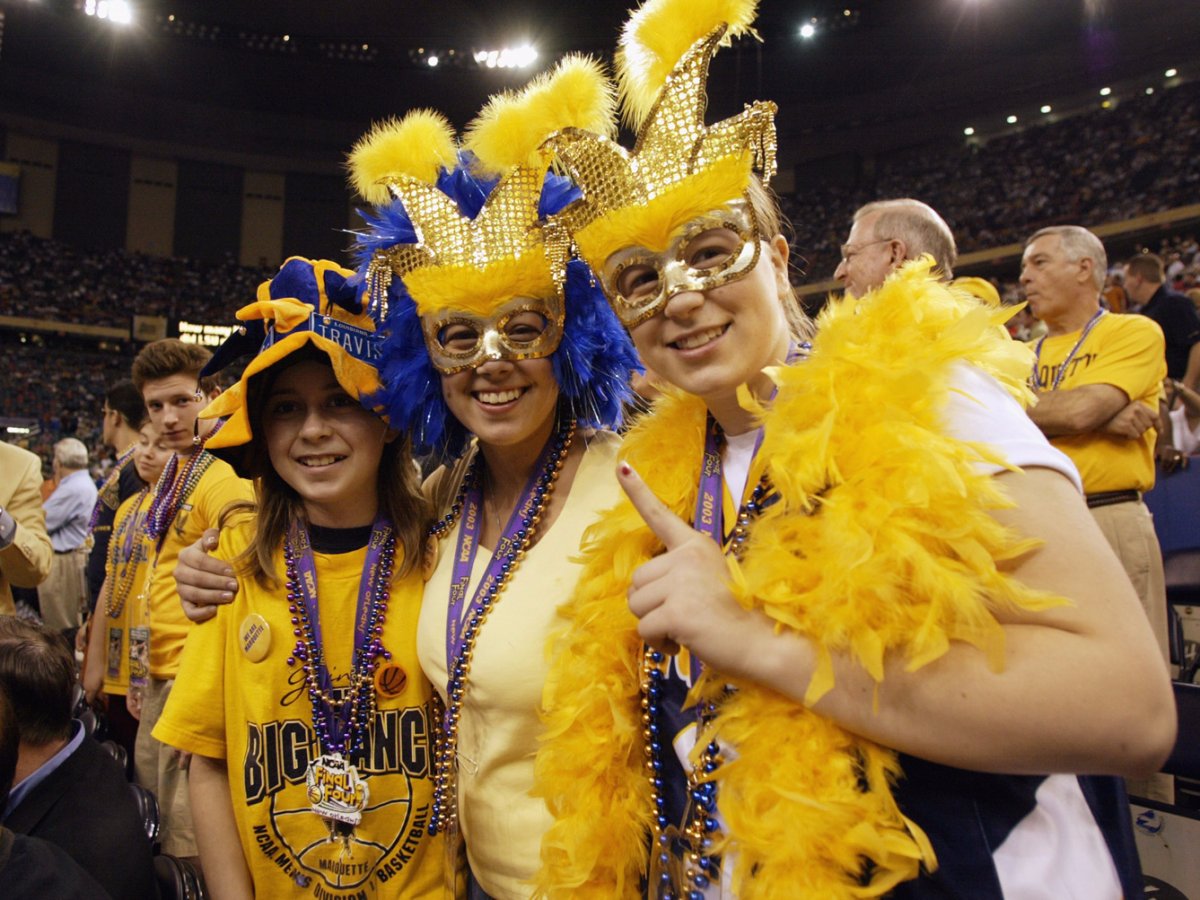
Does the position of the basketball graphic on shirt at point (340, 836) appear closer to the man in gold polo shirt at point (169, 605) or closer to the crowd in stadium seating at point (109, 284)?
the man in gold polo shirt at point (169, 605)

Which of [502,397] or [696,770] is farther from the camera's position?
[502,397]

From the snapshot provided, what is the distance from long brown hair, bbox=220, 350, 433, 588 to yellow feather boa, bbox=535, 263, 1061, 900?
0.63 metres

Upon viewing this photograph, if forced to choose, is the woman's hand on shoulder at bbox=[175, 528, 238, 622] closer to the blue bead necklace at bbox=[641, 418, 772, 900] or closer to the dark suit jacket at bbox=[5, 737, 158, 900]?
the dark suit jacket at bbox=[5, 737, 158, 900]

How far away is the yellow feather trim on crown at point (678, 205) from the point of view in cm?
127

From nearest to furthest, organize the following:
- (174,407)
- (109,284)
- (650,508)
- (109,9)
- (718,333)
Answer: (650,508), (718,333), (174,407), (109,9), (109,284)

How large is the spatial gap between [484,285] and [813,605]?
956 mm

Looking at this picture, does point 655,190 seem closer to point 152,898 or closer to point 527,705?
point 527,705

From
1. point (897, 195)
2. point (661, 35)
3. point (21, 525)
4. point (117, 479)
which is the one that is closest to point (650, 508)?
point (661, 35)

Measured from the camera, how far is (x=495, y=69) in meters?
18.3

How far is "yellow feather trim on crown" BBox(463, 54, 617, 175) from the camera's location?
1648 millimetres

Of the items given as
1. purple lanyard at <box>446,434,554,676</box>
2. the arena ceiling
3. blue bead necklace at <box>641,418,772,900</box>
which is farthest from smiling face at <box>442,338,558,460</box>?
the arena ceiling

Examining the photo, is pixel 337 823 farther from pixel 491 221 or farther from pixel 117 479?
pixel 117 479

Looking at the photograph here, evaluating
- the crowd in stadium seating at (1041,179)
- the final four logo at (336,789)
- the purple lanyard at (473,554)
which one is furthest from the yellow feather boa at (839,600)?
the crowd in stadium seating at (1041,179)

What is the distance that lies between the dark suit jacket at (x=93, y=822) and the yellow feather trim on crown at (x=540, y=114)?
1574mm
